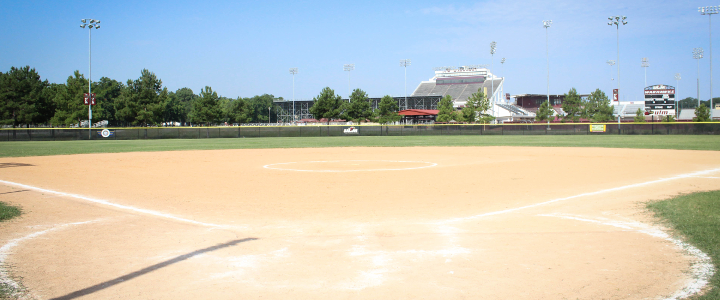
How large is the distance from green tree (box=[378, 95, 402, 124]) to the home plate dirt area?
2493 inches

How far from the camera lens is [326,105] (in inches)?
3027

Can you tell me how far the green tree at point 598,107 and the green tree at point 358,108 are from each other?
3777cm

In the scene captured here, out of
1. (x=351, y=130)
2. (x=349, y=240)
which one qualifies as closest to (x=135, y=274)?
(x=349, y=240)

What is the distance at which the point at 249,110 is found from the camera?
316 ft

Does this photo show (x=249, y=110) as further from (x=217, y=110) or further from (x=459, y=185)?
(x=459, y=185)

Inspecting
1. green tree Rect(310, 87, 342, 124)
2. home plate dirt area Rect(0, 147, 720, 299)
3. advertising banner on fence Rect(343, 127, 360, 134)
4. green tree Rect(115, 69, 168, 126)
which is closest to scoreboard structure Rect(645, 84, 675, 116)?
advertising banner on fence Rect(343, 127, 360, 134)

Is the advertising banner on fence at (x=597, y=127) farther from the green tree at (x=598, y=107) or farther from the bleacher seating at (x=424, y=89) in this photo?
the bleacher seating at (x=424, y=89)

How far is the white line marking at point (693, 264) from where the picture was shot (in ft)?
13.1

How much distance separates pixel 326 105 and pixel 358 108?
5.78 m

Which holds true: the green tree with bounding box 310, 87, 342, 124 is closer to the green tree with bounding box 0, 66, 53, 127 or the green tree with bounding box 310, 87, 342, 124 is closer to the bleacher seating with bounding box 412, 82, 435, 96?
the green tree with bounding box 0, 66, 53, 127

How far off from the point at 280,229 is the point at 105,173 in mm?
10403

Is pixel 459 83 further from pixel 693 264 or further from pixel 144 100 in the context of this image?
pixel 693 264

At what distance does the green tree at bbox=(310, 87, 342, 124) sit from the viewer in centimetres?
7688

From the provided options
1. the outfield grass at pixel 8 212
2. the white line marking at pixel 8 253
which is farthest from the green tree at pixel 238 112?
the white line marking at pixel 8 253
